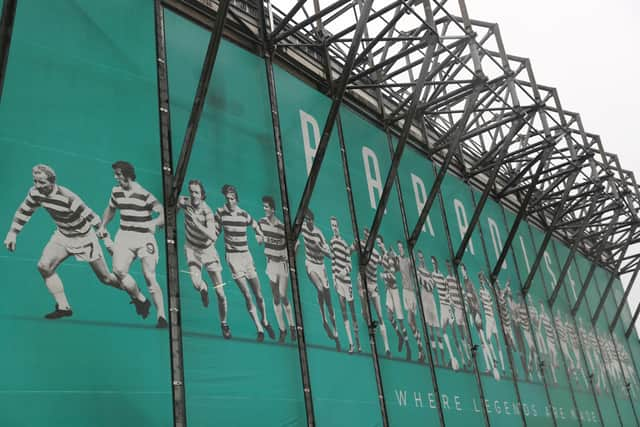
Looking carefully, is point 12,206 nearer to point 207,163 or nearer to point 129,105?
point 129,105

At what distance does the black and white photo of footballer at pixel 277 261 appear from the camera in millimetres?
9625

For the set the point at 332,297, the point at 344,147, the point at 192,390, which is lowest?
the point at 192,390

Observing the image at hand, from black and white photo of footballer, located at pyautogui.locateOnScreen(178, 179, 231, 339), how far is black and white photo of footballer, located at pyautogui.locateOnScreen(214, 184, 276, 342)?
8.5 inches

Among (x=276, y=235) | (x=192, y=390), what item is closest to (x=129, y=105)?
(x=276, y=235)

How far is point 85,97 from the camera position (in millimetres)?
8039

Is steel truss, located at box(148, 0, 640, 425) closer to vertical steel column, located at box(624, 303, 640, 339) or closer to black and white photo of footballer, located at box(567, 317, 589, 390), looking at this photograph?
black and white photo of footballer, located at box(567, 317, 589, 390)

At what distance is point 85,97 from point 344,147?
19.0 feet

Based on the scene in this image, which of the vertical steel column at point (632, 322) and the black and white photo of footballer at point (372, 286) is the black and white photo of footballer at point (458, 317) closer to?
the black and white photo of footballer at point (372, 286)

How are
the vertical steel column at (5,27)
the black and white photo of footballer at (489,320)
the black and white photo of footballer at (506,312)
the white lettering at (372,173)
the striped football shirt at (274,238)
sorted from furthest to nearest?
the black and white photo of footballer at (506,312) < the black and white photo of footballer at (489,320) < the white lettering at (372,173) < the striped football shirt at (274,238) < the vertical steel column at (5,27)

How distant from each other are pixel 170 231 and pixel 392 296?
17.2 ft

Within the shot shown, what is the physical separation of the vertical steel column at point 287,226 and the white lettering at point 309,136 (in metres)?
0.69

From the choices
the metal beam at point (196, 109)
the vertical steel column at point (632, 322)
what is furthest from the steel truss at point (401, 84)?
the vertical steel column at point (632, 322)

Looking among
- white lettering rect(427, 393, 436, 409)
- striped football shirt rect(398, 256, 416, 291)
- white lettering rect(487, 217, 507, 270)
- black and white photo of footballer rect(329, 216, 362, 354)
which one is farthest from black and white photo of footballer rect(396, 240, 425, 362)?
white lettering rect(487, 217, 507, 270)

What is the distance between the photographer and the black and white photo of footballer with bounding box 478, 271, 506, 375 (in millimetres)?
15508
